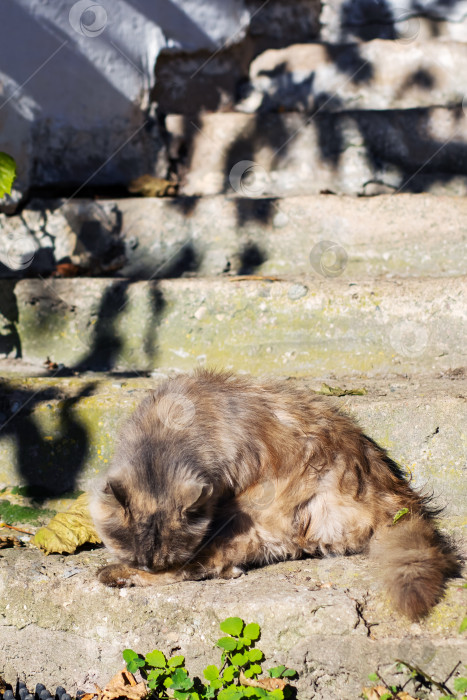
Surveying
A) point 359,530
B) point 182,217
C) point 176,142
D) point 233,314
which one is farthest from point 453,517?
point 176,142

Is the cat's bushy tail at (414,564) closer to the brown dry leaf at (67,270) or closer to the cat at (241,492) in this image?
the cat at (241,492)

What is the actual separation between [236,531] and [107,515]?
25.1 inches

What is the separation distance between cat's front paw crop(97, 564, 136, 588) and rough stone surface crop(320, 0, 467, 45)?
21.9 feet

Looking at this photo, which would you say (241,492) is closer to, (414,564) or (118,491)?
(118,491)

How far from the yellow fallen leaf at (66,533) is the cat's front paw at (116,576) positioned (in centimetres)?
36

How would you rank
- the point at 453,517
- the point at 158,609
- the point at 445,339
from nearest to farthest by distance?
1. the point at 158,609
2. the point at 453,517
3. the point at 445,339

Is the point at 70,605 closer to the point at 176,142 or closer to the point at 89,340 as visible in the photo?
the point at 89,340

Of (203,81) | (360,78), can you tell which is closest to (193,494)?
(203,81)

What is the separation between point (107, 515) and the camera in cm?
292

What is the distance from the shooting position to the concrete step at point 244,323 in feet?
13.6

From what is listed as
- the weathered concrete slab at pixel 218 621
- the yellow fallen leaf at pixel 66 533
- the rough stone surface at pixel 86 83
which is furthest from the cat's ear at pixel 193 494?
the rough stone surface at pixel 86 83

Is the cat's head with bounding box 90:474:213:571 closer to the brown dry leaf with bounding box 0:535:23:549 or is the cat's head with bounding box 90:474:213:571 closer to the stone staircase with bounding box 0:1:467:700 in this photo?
the stone staircase with bounding box 0:1:467:700

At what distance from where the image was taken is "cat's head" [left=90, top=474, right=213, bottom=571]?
110 inches

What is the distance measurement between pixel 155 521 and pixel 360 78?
5522 millimetres
